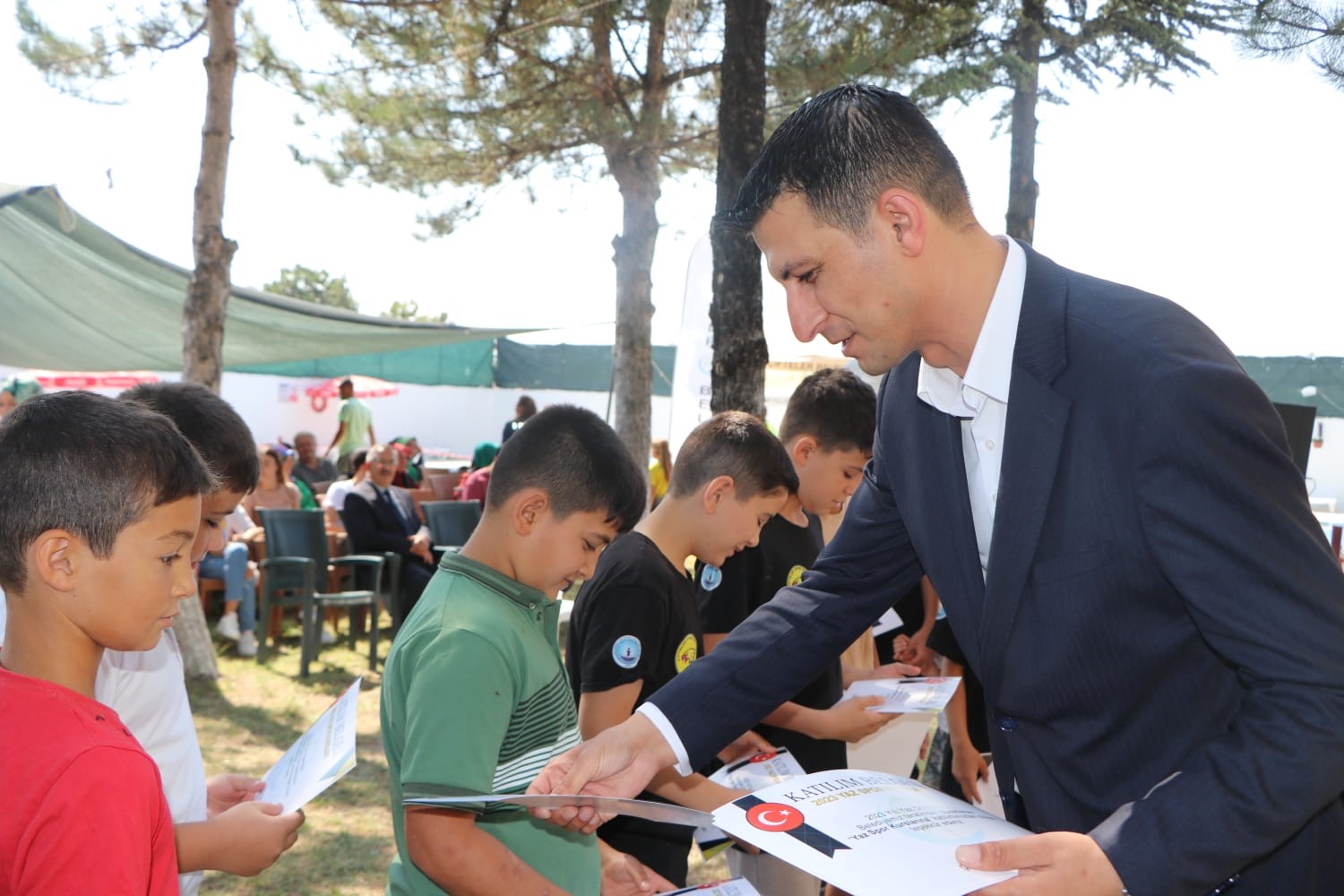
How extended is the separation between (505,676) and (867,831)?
2.31 ft

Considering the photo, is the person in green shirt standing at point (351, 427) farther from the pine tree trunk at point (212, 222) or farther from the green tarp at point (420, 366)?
the pine tree trunk at point (212, 222)

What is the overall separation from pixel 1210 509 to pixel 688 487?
1.70 meters

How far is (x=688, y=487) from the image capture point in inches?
109

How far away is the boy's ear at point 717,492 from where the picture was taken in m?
2.70

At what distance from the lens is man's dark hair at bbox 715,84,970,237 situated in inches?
57.7

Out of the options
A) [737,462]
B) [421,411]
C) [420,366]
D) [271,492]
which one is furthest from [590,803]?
[421,411]

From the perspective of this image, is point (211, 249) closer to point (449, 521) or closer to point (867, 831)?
point (449, 521)

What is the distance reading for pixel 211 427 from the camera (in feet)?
7.23

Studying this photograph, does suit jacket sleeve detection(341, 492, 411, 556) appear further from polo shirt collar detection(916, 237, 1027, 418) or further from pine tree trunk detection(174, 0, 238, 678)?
polo shirt collar detection(916, 237, 1027, 418)

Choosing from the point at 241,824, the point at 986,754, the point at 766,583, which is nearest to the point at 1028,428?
the point at 241,824

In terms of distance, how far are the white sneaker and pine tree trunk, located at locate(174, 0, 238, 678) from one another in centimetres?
113

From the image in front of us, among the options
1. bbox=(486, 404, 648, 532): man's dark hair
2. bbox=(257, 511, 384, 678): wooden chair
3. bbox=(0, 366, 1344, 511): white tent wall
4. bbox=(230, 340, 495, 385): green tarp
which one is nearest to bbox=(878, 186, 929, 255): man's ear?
bbox=(486, 404, 648, 532): man's dark hair

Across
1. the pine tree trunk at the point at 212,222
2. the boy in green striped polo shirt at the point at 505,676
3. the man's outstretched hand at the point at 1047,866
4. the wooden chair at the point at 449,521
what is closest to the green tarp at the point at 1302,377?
the wooden chair at the point at 449,521

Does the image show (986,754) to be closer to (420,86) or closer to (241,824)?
(241,824)
